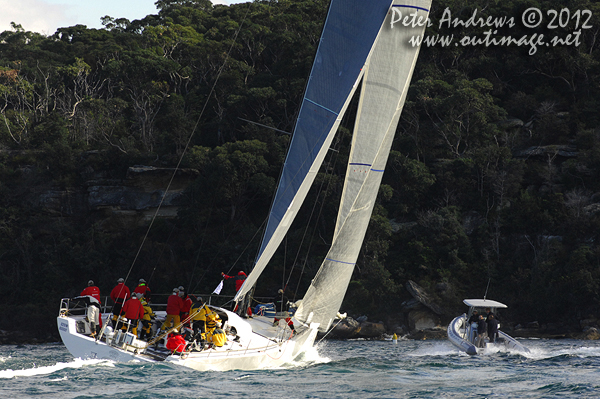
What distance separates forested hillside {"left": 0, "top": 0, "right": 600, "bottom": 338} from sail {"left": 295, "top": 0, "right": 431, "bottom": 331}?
508 inches

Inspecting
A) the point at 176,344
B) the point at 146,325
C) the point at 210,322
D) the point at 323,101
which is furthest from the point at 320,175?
the point at 176,344

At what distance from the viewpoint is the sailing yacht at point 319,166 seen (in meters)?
13.6

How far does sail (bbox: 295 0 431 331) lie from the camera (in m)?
17.0

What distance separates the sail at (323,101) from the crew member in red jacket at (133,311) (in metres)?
2.41

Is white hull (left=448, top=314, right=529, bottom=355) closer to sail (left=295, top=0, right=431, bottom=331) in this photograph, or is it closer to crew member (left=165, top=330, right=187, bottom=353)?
sail (left=295, top=0, right=431, bottom=331)

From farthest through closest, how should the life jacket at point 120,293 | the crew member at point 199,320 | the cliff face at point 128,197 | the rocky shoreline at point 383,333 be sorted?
1. the cliff face at point 128,197
2. the rocky shoreline at point 383,333
3. the life jacket at point 120,293
4. the crew member at point 199,320

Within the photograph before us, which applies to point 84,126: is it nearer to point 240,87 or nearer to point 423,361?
point 240,87

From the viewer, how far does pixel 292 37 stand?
162 ft

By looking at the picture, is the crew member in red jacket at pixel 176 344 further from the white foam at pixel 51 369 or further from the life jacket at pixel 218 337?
the white foam at pixel 51 369

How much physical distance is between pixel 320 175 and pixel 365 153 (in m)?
20.4

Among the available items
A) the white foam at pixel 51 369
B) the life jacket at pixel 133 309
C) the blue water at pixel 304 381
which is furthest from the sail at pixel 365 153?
the white foam at pixel 51 369

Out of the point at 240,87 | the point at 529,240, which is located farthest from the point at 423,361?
the point at 240,87

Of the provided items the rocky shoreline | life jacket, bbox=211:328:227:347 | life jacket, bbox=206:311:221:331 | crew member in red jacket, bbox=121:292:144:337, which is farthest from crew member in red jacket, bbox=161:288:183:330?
the rocky shoreline

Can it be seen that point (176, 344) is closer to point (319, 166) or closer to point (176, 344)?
point (176, 344)
